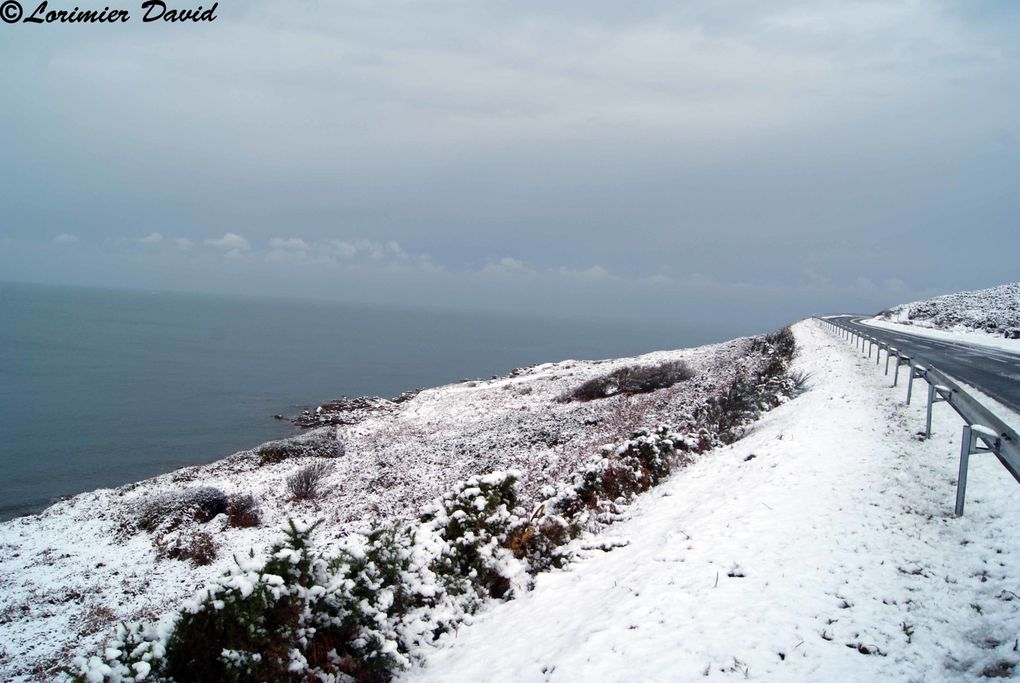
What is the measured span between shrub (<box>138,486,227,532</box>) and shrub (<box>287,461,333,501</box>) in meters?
2.42

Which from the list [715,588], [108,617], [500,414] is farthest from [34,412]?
[715,588]

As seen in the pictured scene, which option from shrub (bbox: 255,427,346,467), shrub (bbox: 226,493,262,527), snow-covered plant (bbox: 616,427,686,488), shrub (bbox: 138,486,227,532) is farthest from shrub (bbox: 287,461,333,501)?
snow-covered plant (bbox: 616,427,686,488)

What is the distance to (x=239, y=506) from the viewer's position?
20188 millimetres

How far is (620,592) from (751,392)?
1632cm

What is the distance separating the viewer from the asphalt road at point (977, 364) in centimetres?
1705

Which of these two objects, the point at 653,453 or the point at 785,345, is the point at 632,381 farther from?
the point at 653,453

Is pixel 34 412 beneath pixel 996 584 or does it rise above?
beneath

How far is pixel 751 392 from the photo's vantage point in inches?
857

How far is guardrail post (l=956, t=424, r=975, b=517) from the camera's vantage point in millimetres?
7863

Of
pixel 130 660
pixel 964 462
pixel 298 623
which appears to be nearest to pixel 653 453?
pixel 964 462

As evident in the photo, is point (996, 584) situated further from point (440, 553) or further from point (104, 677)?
point (104, 677)

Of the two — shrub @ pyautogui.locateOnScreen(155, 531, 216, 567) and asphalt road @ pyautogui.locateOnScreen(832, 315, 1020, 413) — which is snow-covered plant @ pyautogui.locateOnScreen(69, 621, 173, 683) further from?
asphalt road @ pyautogui.locateOnScreen(832, 315, 1020, 413)

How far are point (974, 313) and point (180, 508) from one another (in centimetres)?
6189

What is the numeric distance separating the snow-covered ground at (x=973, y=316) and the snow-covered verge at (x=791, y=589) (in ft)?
94.6
